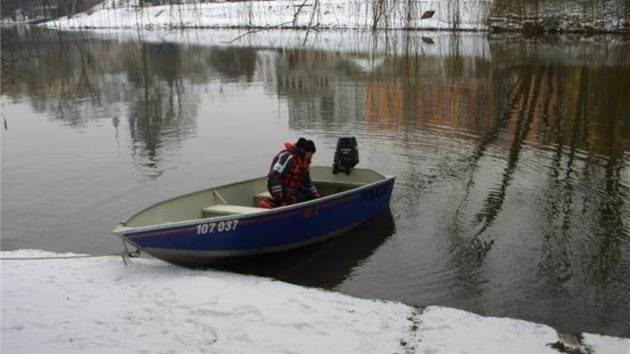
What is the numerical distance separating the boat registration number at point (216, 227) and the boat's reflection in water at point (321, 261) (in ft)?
2.18

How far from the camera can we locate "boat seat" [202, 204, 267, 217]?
27.9ft

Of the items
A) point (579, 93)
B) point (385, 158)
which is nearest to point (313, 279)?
point (385, 158)

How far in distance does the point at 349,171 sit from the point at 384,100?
426 inches

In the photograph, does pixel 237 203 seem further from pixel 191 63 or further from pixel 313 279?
pixel 191 63

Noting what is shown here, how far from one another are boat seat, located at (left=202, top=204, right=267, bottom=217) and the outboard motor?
2.05m

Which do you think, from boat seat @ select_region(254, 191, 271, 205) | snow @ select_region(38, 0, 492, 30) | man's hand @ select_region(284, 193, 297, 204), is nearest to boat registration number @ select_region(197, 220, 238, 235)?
man's hand @ select_region(284, 193, 297, 204)

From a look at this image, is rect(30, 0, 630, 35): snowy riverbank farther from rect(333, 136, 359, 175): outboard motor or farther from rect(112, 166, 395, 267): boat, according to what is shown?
rect(112, 166, 395, 267): boat

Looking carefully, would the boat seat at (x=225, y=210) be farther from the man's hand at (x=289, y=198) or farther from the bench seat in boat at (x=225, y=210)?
the man's hand at (x=289, y=198)

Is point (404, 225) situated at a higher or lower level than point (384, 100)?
lower

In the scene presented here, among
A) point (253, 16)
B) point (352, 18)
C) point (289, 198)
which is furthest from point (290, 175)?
point (352, 18)

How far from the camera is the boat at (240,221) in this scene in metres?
7.73

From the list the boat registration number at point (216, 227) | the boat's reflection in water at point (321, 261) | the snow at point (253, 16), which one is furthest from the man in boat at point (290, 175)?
the snow at point (253, 16)

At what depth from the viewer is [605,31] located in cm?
4131

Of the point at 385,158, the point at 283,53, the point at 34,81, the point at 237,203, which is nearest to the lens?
the point at 237,203
